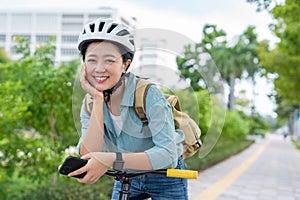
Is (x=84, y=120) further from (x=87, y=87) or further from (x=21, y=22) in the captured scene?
(x=21, y=22)

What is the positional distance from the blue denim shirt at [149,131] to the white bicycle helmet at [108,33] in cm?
15

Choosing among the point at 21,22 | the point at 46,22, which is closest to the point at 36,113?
the point at 46,22

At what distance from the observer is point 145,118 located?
167cm

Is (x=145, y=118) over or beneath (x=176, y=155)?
over

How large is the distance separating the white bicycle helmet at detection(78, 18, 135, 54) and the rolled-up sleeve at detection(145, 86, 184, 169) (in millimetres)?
212

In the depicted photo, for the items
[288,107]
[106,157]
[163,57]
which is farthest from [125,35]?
[288,107]

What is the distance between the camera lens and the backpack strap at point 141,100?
1.66 m

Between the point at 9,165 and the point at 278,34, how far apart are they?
1029cm

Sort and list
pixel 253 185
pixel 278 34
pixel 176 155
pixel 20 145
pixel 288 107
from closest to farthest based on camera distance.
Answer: pixel 176 155
pixel 20 145
pixel 253 185
pixel 278 34
pixel 288 107

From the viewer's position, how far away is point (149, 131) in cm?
171

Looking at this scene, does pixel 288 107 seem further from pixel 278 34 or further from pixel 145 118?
pixel 145 118

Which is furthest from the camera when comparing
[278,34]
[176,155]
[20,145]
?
[278,34]

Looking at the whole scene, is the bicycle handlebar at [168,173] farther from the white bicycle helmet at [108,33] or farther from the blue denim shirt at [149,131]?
the white bicycle helmet at [108,33]

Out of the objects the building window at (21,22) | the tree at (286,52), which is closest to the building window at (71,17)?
the building window at (21,22)
